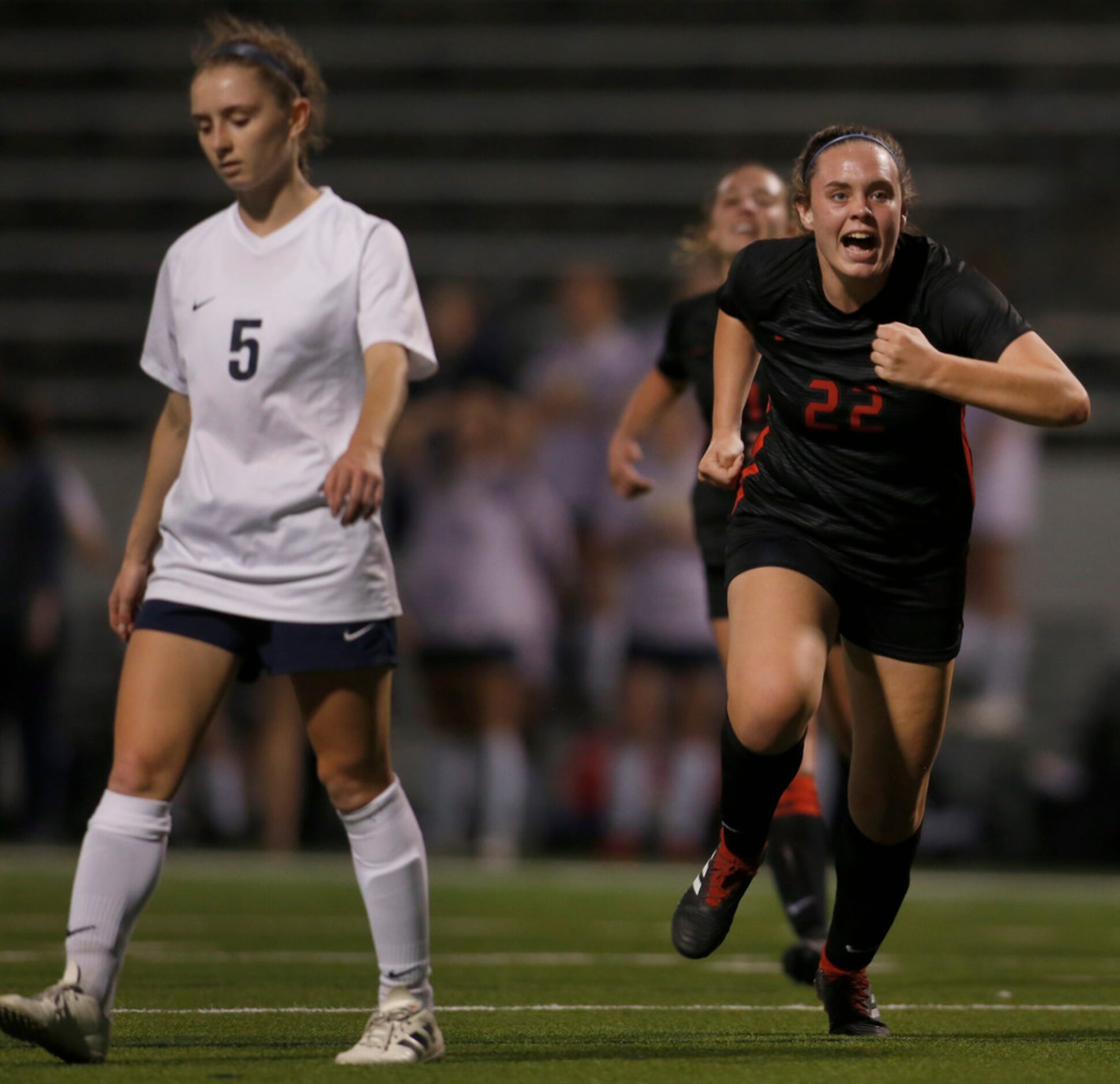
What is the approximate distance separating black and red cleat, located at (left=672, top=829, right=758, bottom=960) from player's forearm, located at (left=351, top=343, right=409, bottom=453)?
1.15 meters

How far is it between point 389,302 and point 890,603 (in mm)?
1169

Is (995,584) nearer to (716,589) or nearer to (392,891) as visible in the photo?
(716,589)

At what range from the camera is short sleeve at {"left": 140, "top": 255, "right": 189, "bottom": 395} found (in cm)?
427

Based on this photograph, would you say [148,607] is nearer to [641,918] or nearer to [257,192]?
[257,192]

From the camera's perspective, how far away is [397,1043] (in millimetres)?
3973

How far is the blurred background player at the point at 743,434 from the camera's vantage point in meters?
5.81

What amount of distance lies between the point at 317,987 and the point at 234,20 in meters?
2.52

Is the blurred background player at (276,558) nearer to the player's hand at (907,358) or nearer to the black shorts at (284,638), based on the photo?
the black shorts at (284,638)

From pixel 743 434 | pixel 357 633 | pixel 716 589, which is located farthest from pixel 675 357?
pixel 357 633

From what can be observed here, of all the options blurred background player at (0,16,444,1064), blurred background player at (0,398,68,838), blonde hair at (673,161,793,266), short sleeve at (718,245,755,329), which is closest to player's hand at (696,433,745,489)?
short sleeve at (718,245,755,329)

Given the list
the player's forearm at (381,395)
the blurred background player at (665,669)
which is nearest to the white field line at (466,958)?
the player's forearm at (381,395)

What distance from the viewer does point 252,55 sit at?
4125 millimetres

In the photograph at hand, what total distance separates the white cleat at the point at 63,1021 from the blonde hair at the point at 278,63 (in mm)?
1628

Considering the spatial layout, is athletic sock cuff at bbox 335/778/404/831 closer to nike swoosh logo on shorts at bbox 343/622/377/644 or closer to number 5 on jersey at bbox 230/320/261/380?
nike swoosh logo on shorts at bbox 343/622/377/644
